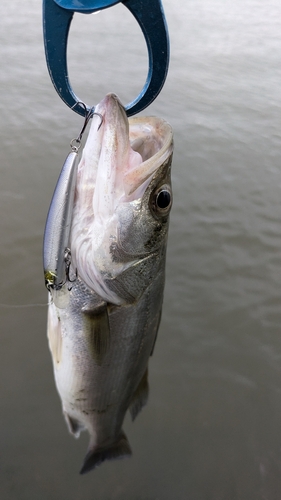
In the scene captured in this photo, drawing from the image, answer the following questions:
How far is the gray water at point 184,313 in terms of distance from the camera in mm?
2768

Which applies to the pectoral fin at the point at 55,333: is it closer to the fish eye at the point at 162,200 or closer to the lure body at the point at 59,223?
the lure body at the point at 59,223

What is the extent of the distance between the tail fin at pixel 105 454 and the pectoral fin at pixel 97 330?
737 millimetres

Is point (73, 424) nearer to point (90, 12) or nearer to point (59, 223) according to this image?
point (59, 223)

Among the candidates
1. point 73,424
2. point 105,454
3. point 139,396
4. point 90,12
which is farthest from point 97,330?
point 90,12

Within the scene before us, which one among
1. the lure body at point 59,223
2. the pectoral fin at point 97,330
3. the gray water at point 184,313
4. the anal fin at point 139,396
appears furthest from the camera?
the gray water at point 184,313

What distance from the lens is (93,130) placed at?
5.47 ft

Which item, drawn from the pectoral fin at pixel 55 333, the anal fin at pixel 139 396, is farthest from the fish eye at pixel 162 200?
the anal fin at pixel 139 396

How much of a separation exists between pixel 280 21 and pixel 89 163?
16.1m

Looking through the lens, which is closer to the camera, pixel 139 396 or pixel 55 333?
pixel 55 333

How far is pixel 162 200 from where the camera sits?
167 centimetres

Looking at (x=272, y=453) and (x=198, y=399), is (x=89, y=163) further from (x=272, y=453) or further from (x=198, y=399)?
(x=272, y=453)

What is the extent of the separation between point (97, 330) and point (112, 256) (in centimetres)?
40

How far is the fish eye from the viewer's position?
1.65 meters

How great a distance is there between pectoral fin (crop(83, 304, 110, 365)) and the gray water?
1.30 metres
